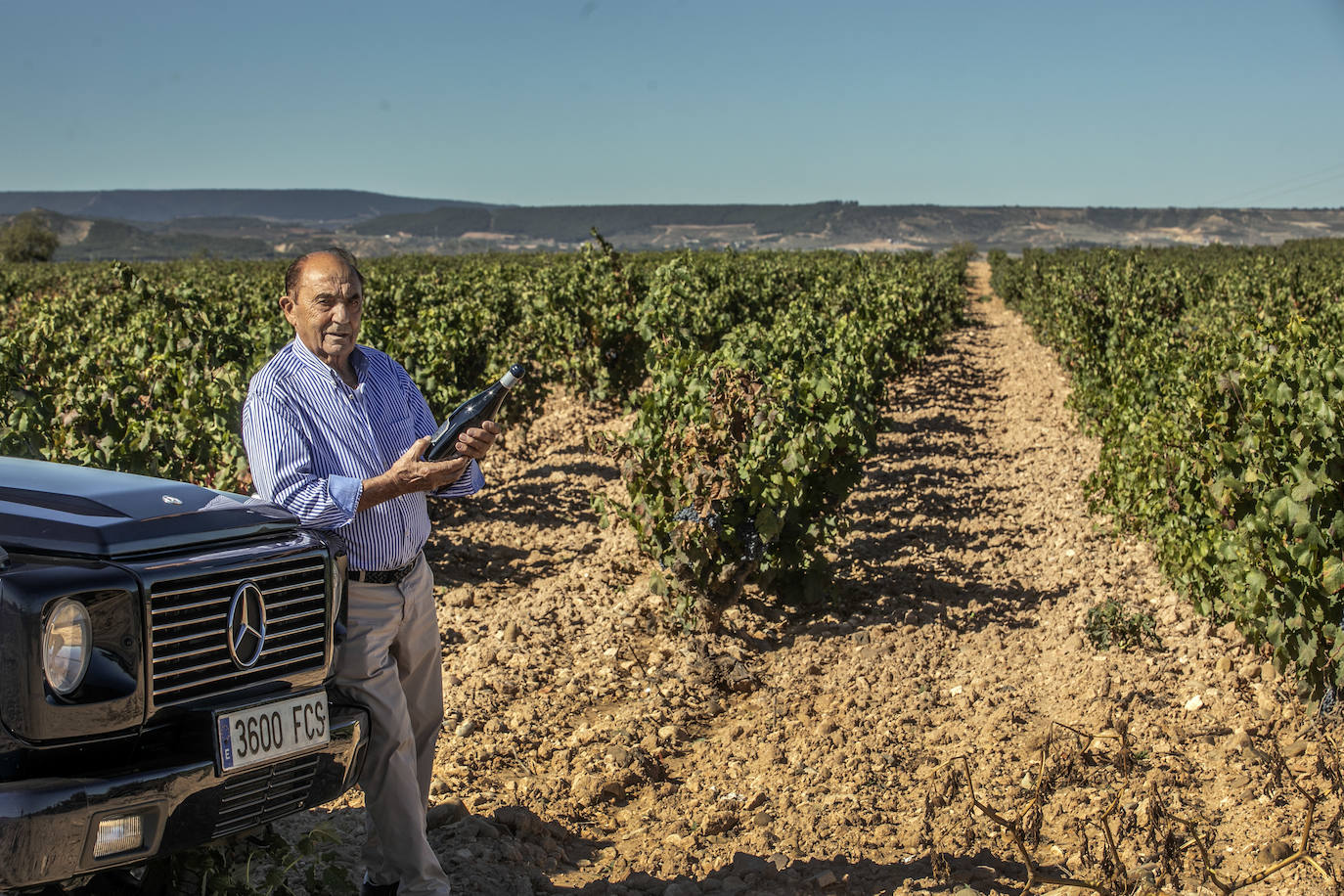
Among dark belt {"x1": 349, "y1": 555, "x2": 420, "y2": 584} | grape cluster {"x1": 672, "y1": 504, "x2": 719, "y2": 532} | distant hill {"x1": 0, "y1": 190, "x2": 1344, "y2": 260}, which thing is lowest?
grape cluster {"x1": 672, "y1": 504, "x2": 719, "y2": 532}

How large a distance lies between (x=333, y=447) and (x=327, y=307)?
37 centimetres

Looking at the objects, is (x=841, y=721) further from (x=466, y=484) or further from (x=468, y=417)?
(x=468, y=417)

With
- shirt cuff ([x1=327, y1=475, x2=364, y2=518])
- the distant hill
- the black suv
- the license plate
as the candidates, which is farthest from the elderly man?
the distant hill

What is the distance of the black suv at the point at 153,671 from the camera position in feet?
6.41

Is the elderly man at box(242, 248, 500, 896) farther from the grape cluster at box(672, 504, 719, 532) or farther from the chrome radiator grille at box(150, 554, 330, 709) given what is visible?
the grape cluster at box(672, 504, 719, 532)

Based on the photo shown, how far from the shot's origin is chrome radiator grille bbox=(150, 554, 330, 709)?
2182mm

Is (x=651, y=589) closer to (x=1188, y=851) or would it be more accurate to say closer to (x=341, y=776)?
(x=1188, y=851)

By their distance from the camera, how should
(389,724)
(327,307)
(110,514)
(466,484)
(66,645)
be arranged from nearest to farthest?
(66,645) → (110,514) → (389,724) → (327,307) → (466,484)

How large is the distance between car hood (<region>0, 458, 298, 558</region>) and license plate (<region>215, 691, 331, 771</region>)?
38 centimetres

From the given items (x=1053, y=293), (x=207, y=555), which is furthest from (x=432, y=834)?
(x=1053, y=293)

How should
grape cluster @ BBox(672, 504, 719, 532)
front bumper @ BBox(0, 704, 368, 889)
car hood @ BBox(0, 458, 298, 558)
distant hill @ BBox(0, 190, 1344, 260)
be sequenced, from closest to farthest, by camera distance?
front bumper @ BBox(0, 704, 368, 889)
car hood @ BBox(0, 458, 298, 558)
grape cluster @ BBox(672, 504, 719, 532)
distant hill @ BBox(0, 190, 1344, 260)

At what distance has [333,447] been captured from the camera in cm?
286

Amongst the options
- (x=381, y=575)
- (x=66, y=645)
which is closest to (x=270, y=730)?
(x=66, y=645)

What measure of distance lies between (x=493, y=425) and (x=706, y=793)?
6.68 ft
